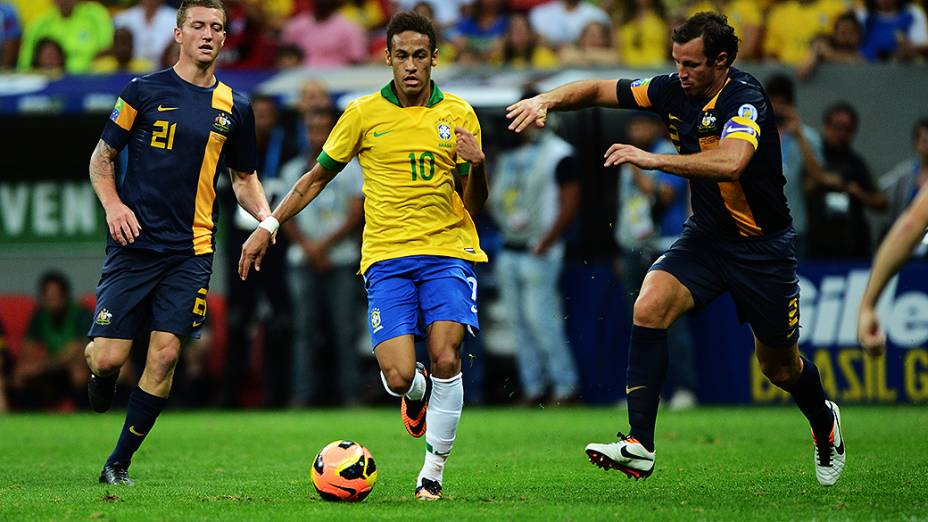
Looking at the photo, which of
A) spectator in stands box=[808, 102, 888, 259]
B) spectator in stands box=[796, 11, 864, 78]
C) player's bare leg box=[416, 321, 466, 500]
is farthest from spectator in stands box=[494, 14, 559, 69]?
player's bare leg box=[416, 321, 466, 500]

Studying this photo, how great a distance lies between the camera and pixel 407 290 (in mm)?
8062

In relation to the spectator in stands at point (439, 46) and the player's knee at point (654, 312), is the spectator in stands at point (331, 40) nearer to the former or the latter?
the spectator in stands at point (439, 46)

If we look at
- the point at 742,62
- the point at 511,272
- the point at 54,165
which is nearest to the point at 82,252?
the point at 54,165

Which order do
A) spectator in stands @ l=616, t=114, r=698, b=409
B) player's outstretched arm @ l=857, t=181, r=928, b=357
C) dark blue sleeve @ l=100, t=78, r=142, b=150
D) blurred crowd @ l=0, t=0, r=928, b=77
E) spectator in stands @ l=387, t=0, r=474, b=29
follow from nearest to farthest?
player's outstretched arm @ l=857, t=181, r=928, b=357, dark blue sleeve @ l=100, t=78, r=142, b=150, spectator in stands @ l=616, t=114, r=698, b=409, blurred crowd @ l=0, t=0, r=928, b=77, spectator in stands @ l=387, t=0, r=474, b=29

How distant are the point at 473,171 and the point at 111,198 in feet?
7.43

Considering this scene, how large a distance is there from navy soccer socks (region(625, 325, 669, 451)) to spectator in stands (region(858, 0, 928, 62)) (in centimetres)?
932

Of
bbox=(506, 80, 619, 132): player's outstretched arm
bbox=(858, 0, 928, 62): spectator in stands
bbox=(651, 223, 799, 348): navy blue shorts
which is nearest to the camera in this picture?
bbox=(506, 80, 619, 132): player's outstretched arm

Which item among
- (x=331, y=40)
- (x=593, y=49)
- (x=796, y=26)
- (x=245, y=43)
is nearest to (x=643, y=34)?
(x=593, y=49)

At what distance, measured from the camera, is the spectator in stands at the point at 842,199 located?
15031 millimetres

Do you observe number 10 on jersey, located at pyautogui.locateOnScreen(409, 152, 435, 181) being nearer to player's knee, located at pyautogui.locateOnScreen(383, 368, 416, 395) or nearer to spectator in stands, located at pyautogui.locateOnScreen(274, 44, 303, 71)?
player's knee, located at pyautogui.locateOnScreen(383, 368, 416, 395)

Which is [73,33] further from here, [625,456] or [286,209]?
[625,456]

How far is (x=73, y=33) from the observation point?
18172mm

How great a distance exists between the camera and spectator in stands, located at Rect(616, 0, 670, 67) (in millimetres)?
17359

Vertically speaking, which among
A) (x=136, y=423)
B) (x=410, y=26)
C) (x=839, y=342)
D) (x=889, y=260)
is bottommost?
(x=839, y=342)
